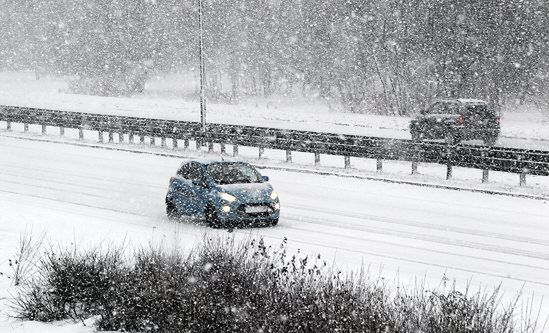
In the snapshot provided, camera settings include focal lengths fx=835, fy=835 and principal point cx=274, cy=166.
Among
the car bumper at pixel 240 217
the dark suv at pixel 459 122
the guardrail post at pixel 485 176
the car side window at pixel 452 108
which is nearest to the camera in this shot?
the car bumper at pixel 240 217

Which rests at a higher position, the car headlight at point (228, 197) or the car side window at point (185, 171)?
the car side window at point (185, 171)

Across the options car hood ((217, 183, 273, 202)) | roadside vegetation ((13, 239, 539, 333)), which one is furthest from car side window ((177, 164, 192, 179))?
roadside vegetation ((13, 239, 539, 333))

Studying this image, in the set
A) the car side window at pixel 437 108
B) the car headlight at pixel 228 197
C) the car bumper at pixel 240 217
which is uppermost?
the car side window at pixel 437 108

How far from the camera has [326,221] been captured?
61.1 ft

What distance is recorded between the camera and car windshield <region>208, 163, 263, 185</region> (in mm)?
18312

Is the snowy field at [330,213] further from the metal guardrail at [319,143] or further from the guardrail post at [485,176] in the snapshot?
the metal guardrail at [319,143]

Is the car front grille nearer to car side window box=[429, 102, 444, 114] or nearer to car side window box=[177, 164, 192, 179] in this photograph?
car side window box=[177, 164, 192, 179]

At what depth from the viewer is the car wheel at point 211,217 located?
17531 millimetres

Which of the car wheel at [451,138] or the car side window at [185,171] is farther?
the car wheel at [451,138]

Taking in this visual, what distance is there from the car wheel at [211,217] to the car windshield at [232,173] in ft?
2.24

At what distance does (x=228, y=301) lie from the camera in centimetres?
1029

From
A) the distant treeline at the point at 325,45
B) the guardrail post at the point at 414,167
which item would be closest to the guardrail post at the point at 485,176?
the guardrail post at the point at 414,167

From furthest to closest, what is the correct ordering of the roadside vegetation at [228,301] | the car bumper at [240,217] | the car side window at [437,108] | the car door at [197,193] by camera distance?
the car side window at [437,108] < the car door at [197,193] < the car bumper at [240,217] < the roadside vegetation at [228,301]

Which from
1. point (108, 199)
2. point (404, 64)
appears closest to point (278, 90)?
point (404, 64)
